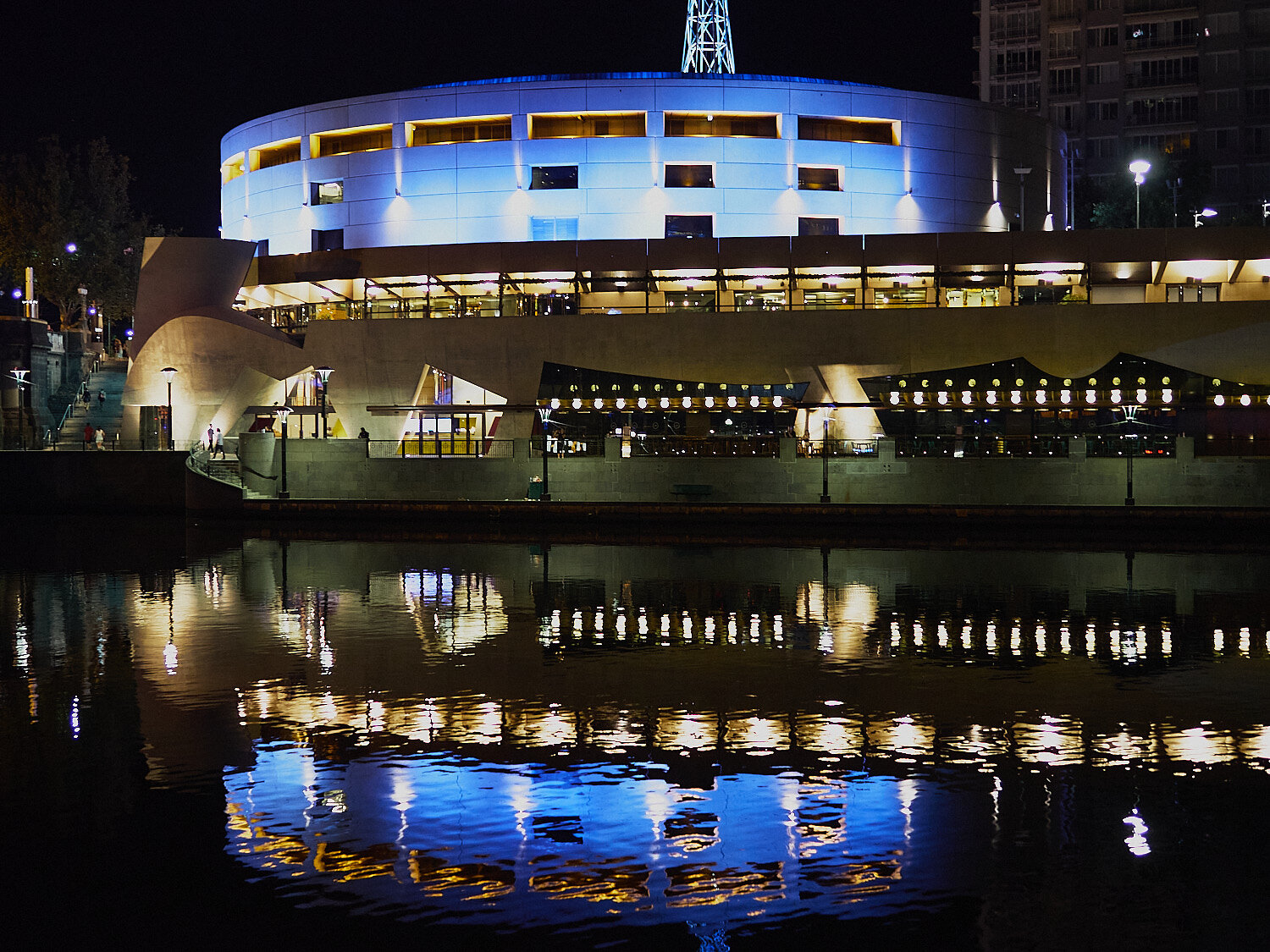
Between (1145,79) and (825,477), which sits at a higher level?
(1145,79)

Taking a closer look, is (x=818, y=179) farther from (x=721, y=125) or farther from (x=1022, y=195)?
(x=1022, y=195)

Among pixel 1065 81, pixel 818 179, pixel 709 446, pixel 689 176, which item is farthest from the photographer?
pixel 1065 81

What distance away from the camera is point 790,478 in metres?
36.7

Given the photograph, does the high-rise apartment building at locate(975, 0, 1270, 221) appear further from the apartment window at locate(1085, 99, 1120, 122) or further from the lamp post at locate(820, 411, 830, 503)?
the lamp post at locate(820, 411, 830, 503)

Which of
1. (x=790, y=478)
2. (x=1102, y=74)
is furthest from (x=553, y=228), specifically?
(x=1102, y=74)

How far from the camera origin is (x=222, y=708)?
12812 mm

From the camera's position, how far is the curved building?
50.9 metres

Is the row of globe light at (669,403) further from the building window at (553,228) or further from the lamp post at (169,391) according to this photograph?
the lamp post at (169,391)

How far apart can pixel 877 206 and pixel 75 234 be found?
146 ft

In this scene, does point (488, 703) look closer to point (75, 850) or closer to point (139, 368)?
point (75, 850)

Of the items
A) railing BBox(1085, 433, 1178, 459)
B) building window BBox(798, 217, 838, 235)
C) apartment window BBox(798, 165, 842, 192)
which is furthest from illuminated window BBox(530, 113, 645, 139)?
railing BBox(1085, 433, 1178, 459)

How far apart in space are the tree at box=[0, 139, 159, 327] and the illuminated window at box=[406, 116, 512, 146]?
26.7 m

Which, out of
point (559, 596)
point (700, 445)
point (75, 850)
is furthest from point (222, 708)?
point (700, 445)

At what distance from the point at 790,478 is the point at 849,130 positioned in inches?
840
